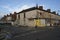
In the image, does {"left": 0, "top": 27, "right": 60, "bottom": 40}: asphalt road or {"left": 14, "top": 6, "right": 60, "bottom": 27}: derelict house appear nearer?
{"left": 0, "top": 27, "right": 60, "bottom": 40}: asphalt road

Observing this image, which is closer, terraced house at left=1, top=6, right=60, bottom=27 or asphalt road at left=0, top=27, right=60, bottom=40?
asphalt road at left=0, top=27, right=60, bottom=40

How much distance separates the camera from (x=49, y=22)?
7119cm

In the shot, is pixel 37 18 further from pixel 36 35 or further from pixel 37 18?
pixel 36 35

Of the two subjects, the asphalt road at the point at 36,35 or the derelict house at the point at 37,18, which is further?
the derelict house at the point at 37,18

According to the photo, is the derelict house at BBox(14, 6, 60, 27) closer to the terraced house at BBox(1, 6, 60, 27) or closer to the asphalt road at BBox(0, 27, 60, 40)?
the terraced house at BBox(1, 6, 60, 27)

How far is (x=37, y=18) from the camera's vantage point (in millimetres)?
69938

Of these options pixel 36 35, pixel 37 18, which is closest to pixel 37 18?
pixel 37 18

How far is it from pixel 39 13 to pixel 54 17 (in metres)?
9.60

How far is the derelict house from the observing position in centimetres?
6894

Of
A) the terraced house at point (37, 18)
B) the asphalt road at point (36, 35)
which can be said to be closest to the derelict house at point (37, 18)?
the terraced house at point (37, 18)

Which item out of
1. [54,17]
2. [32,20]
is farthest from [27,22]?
[54,17]

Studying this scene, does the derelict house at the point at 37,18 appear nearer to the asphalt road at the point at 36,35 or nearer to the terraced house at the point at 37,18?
the terraced house at the point at 37,18

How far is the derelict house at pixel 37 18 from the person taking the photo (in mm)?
68938

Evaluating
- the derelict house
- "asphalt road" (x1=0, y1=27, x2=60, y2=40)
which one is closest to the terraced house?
the derelict house
